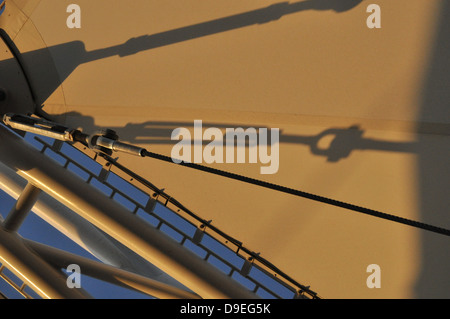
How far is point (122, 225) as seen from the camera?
15.0 feet

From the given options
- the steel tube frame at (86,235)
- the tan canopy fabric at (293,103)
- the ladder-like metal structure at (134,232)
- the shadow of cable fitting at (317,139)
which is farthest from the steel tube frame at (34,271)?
the steel tube frame at (86,235)

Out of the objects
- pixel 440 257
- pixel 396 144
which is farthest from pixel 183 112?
pixel 440 257

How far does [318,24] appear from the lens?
464 cm

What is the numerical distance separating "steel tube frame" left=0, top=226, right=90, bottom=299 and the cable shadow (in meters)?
1.81

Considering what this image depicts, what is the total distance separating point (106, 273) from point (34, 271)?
2.71ft

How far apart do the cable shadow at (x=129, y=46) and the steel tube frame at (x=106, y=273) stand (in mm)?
1890

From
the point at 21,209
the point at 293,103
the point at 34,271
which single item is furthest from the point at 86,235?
the point at 293,103

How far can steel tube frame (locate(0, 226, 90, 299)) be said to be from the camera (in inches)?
167

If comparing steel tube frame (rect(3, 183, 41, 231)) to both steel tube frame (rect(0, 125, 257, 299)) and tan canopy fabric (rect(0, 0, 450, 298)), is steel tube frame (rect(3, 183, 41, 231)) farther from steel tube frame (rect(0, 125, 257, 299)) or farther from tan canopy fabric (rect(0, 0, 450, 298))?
tan canopy fabric (rect(0, 0, 450, 298))
